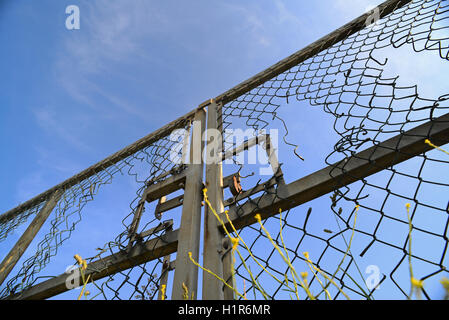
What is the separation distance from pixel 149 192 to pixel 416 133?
3.37ft

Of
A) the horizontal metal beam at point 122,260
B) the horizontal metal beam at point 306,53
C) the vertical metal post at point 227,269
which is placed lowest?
the vertical metal post at point 227,269

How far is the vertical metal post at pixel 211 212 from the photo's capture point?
0.71 meters

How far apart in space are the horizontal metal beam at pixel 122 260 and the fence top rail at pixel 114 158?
2.49ft

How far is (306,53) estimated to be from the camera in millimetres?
1302

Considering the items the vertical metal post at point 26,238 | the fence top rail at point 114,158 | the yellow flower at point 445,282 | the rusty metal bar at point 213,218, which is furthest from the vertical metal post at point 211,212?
the vertical metal post at point 26,238

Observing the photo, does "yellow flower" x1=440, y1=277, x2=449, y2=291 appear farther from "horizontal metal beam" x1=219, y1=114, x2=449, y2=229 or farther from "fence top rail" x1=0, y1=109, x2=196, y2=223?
"fence top rail" x1=0, y1=109, x2=196, y2=223

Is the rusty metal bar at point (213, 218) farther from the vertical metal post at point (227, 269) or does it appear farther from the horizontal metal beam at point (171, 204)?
the horizontal metal beam at point (171, 204)

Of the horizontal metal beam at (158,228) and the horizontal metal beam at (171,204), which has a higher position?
the horizontal metal beam at (171,204)

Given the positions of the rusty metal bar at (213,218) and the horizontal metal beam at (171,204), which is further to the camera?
the horizontal metal beam at (171,204)

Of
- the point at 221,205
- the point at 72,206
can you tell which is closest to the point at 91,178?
the point at 72,206

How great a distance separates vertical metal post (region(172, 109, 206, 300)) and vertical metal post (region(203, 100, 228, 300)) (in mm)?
34

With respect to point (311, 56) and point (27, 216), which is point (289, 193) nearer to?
point (311, 56)

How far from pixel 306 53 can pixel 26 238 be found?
1.97m
